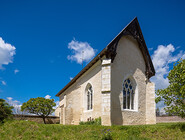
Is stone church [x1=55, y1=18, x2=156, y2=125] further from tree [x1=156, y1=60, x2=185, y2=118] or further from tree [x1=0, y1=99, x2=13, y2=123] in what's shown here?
tree [x1=0, y1=99, x2=13, y2=123]

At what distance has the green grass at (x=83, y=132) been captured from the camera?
11.1m

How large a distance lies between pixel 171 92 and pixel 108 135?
17.7 ft

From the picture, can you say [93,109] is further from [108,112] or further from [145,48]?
[145,48]

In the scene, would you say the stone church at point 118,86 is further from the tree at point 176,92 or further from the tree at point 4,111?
the tree at point 4,111

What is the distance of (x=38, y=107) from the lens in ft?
98.4

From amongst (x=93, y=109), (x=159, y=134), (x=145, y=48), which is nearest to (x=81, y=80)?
(x=93, y=109)

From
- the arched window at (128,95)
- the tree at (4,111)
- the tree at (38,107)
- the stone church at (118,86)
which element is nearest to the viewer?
the tree at (4,111)

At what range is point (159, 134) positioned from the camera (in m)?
11.9

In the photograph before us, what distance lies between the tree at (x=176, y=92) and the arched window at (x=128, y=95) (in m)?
4.64

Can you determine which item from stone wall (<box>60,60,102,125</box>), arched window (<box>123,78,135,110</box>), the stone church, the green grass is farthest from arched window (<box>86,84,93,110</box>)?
the green grass

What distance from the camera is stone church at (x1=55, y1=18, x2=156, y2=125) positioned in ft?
51.6

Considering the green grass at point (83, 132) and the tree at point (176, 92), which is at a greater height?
the tree at point (176, 92)

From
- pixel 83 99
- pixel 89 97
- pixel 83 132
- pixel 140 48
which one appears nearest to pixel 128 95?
pixel 89 97

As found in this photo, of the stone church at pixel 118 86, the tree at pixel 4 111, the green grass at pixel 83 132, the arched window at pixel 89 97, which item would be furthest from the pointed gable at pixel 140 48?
the tree at pixel 4 111
